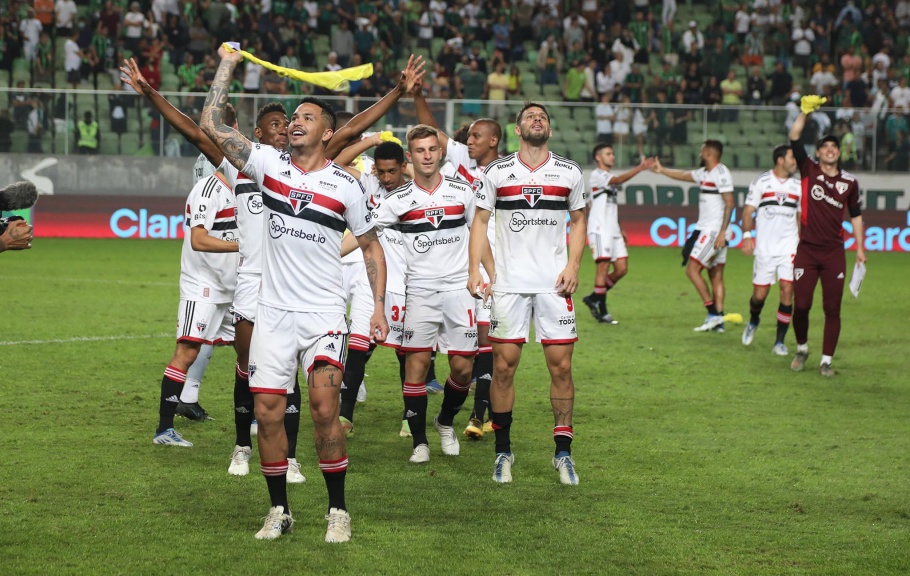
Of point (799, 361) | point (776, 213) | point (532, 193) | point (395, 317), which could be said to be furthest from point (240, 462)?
point (776, 213)

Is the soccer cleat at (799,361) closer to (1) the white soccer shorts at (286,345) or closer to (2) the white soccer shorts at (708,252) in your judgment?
(2) the white soccer shorts at (708,252)

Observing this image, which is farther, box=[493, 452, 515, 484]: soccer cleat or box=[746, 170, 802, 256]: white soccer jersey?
box=[746, 170, 802, 256]: white soccer jersey

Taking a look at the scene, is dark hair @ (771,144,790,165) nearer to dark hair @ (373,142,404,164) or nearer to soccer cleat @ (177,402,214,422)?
dark hair @ (373,142,404,164)

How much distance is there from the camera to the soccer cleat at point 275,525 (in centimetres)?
615

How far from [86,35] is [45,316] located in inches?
642

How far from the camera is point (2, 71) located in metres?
27.9

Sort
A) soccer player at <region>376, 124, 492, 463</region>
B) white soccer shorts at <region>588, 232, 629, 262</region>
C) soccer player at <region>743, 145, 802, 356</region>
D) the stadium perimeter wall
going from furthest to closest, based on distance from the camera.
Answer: the stadium perimeter wall < white soccer shorts at <region>588, 232, 629, 262</region> < soccer player at <region>743, 145, 802, 356</region> < soccer player at <region>376, 124, 492, 463</region>

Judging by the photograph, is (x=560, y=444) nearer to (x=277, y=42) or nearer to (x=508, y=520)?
(x=508, y=520)

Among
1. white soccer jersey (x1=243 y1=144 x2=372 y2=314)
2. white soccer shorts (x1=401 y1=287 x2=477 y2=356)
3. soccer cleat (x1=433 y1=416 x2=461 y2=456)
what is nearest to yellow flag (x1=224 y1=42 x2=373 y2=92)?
white soccer jersey (x1=243 y1=144 x2=372 y2=314)

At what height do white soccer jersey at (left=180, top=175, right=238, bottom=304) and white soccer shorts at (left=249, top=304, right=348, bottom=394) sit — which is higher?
white soccer jersey at (left=180, top=175, right=238, bottom=304)

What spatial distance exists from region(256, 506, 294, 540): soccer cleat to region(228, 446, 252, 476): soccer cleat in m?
1.34

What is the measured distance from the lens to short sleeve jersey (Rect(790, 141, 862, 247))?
11797mm

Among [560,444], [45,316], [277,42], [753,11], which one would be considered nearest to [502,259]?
[560,444]

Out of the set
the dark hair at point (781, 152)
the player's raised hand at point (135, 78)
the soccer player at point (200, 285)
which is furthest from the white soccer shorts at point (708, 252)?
the player's raised hand at point (135, 78)
